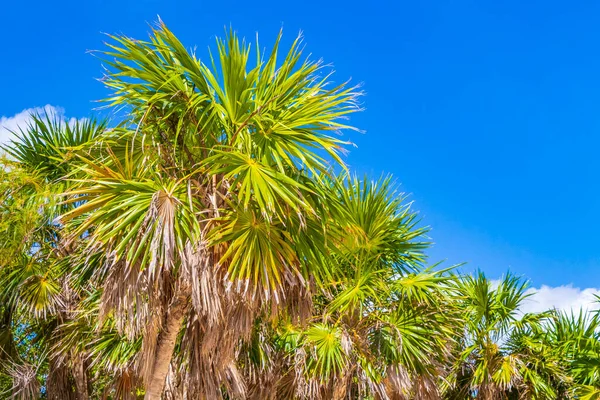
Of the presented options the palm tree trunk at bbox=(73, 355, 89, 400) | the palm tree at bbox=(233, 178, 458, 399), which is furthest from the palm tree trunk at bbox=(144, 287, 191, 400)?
the palm tree trunk at bbox=(73, 355, 89, 400)

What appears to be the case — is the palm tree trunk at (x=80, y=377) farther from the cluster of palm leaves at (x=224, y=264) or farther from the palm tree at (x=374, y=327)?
the palm tree at (x=374, y=327)

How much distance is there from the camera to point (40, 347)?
1241 cm

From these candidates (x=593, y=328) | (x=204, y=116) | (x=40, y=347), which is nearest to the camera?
(x=204, y=116)

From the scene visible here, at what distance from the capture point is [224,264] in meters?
7.47

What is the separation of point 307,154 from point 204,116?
133 centimetres

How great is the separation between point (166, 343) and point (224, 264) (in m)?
1.34

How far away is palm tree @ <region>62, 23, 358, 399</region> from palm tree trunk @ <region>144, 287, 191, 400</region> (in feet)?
0.04

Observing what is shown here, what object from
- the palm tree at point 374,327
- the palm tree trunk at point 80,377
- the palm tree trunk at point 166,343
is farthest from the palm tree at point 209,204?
the palm tree trunk at point 80,377

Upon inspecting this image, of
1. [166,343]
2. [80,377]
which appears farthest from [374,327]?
[80,377]

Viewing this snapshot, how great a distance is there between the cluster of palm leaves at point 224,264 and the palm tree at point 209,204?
0.08 feet

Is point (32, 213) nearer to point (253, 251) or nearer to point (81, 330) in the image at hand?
point (81, 330)

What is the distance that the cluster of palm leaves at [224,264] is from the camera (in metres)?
7.29

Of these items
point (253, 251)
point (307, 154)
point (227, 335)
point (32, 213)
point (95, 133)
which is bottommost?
point (227, 335)

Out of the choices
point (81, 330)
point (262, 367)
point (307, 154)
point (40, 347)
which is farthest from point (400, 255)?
point (40, 347)
